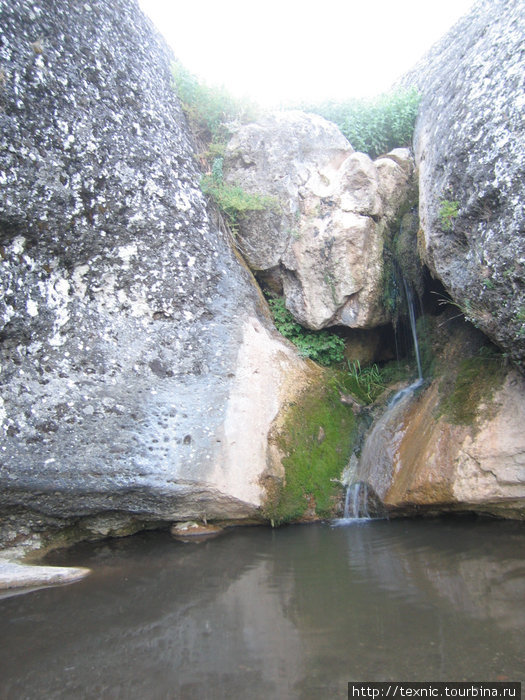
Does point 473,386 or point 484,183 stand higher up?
point 484,183

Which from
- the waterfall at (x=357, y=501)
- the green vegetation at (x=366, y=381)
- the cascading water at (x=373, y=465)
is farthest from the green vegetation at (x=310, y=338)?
the waterfall at (x=357, y=501)

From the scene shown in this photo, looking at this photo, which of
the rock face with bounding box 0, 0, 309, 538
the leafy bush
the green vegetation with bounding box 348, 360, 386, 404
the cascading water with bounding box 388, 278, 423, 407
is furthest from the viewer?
the leafy bush

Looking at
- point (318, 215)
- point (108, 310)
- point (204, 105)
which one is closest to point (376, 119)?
point (318, 215)

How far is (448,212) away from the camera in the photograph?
5391mm

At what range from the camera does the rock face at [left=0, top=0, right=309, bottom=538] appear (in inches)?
205

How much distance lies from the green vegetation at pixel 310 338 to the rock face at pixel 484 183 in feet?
6.43

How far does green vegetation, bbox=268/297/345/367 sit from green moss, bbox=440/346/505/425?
2.00m

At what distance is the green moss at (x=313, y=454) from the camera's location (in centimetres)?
604

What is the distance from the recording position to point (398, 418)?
639cm

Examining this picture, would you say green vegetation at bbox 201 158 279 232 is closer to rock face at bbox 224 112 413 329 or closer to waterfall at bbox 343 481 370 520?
rock face at bbox 224 112 413 329

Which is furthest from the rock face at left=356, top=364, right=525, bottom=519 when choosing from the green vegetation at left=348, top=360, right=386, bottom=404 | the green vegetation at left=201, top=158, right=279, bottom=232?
the green vegetation at left=201, top=158, right=279, bottom=232

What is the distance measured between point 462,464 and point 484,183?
2.83 metres

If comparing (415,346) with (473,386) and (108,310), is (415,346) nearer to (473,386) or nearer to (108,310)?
(473,386)

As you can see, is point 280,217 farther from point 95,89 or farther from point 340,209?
point 95,89
